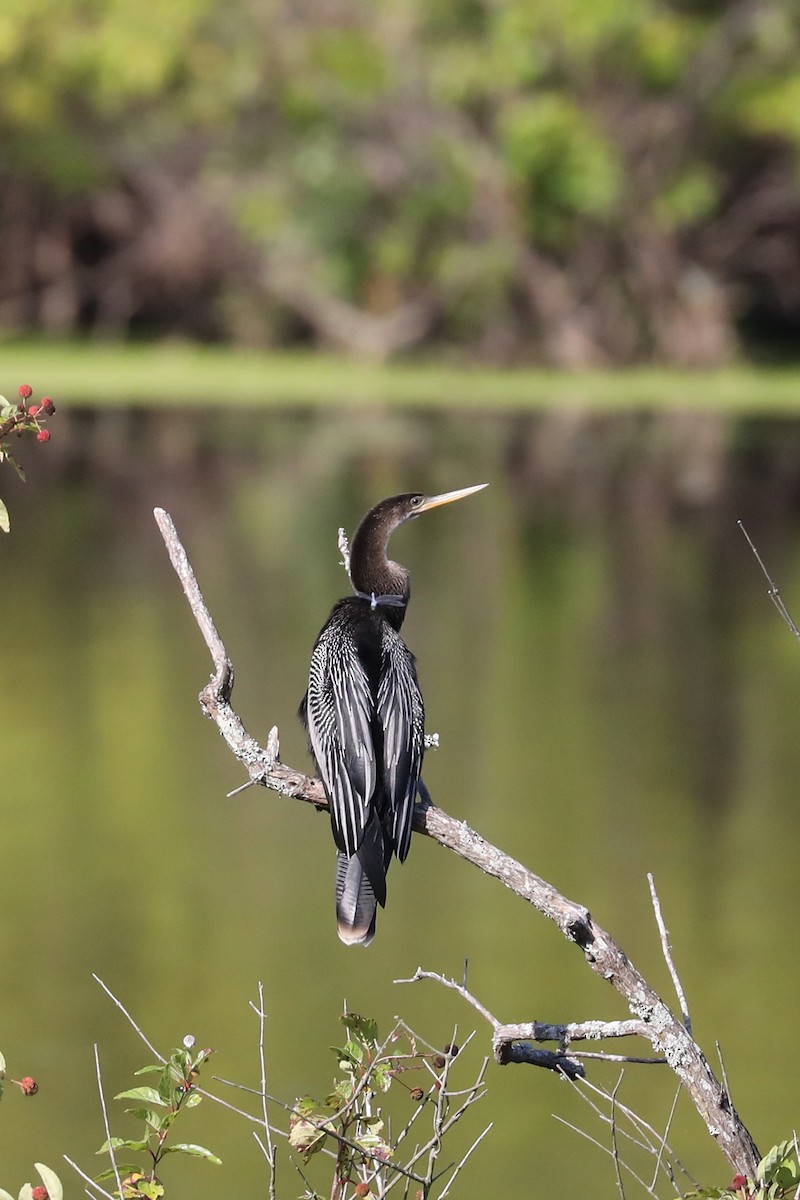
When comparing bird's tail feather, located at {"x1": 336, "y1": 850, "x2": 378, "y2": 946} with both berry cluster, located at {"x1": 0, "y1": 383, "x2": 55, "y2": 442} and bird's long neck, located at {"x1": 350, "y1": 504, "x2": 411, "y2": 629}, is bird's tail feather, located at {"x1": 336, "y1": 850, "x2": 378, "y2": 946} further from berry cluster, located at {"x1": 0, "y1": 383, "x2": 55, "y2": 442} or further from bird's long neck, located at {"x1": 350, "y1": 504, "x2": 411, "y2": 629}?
berry cluster, located at {"x1": 0, "y1": 383, "x2": 55, "y2": 442}

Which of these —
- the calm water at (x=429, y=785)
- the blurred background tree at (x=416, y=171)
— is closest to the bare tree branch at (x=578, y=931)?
the calm water at (x=429, y=785)

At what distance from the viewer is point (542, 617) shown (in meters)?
14.1

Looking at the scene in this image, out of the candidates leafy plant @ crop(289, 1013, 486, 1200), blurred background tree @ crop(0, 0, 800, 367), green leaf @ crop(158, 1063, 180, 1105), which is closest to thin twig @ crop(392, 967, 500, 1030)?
leafy plant @ crop(289, 1013, 486, 1200)

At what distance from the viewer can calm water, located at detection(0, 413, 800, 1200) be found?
6.96 m

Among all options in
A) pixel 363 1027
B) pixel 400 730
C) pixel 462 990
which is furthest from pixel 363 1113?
pixel 400 730

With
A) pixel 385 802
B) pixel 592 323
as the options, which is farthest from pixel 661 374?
pixel 385 802

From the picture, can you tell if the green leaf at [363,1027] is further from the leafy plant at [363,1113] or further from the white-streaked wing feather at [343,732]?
the white-streaked wing feather at [343,732]

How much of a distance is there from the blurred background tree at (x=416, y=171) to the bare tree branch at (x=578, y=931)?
22.5 metres

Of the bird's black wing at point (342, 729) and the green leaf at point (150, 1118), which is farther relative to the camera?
the bird's black wing at point (342, 729)

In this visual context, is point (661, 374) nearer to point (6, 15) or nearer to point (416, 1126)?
point (6, 15)

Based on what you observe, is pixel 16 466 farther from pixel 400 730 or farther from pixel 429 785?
pixel 429 785

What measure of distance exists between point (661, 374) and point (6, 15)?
9.52 meters

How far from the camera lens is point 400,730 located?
108 inches

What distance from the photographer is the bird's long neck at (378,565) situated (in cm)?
291
